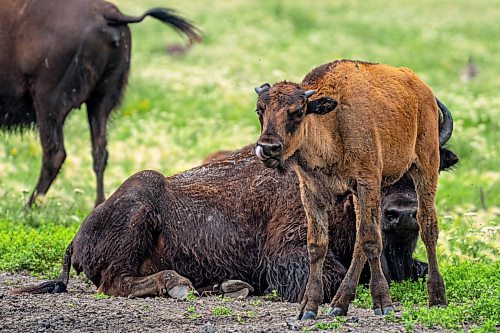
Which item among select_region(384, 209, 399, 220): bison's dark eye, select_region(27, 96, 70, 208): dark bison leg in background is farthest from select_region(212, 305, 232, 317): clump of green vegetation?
select_region(27, 96, 70, 208): dark bison leg in background

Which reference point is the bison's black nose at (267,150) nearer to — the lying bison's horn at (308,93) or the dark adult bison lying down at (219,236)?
the lying bison's horn at (308,93)

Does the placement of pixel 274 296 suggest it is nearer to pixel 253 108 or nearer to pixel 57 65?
pixel 57 65

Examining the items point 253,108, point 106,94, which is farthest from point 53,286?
point 253,108

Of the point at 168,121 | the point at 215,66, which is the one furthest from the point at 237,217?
the point at 215,66

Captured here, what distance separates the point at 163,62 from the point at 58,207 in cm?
1651

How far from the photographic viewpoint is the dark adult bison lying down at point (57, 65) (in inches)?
476

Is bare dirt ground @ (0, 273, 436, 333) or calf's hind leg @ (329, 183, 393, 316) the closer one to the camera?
bare dirt ground @ (0, 273, 436, 333)

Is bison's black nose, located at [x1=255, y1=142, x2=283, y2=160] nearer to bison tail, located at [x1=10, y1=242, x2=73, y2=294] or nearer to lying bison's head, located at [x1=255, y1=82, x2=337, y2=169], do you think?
lying bison's head, located at [x1=255, y1=82, x2=337, y2=169]

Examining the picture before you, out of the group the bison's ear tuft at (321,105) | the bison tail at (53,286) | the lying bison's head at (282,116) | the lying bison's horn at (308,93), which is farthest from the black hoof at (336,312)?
the bison tail at (53,286)

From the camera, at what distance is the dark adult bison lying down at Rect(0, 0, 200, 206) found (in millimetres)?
12094

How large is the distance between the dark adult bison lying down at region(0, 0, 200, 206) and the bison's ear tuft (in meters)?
6.14

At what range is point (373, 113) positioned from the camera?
22.6 ft

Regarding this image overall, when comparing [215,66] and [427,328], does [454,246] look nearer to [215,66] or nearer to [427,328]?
[427,328]

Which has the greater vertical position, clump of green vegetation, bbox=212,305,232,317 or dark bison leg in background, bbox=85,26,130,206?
dark bison leg in background, bbox=85,26,130,206
